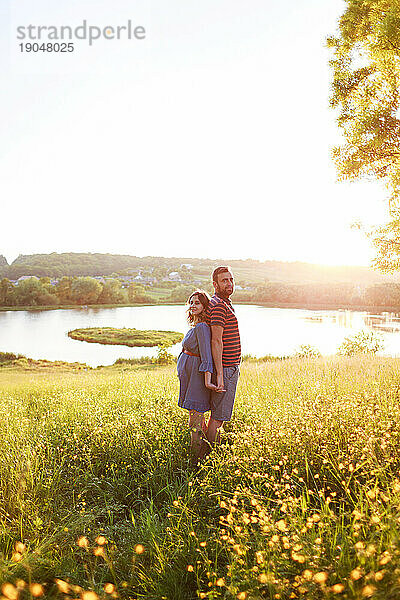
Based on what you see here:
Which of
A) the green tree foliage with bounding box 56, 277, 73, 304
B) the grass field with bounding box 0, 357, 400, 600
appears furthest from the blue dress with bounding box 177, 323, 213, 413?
the green tree foliage with bounding box 56, 277, 73, 304

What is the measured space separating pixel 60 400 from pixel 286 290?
168ft

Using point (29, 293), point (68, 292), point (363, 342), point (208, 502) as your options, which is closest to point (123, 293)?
point (68, 292)

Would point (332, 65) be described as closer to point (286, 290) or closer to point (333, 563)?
point (333, 563)

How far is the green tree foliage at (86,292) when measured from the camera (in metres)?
68.4

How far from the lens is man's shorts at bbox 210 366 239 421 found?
457cm

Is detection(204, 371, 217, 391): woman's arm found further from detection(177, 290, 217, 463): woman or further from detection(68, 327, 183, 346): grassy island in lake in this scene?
detection(68, 327, 183, 346): grassy island in lake

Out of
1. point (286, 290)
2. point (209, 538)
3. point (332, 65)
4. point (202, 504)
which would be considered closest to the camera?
point (209, 538)

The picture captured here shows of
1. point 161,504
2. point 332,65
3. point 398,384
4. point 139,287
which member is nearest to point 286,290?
point 139,287

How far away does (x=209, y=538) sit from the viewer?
2738 mm

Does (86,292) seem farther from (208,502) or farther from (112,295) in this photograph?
(208,502)

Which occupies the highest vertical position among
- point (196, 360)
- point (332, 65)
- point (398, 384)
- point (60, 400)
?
point (332, 65)

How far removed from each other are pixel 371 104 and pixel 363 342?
14.9 metres

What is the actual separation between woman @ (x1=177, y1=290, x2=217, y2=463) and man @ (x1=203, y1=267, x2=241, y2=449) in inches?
3.9

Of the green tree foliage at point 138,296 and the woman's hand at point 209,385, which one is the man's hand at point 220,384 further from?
the green tree foliage at point 138,296
